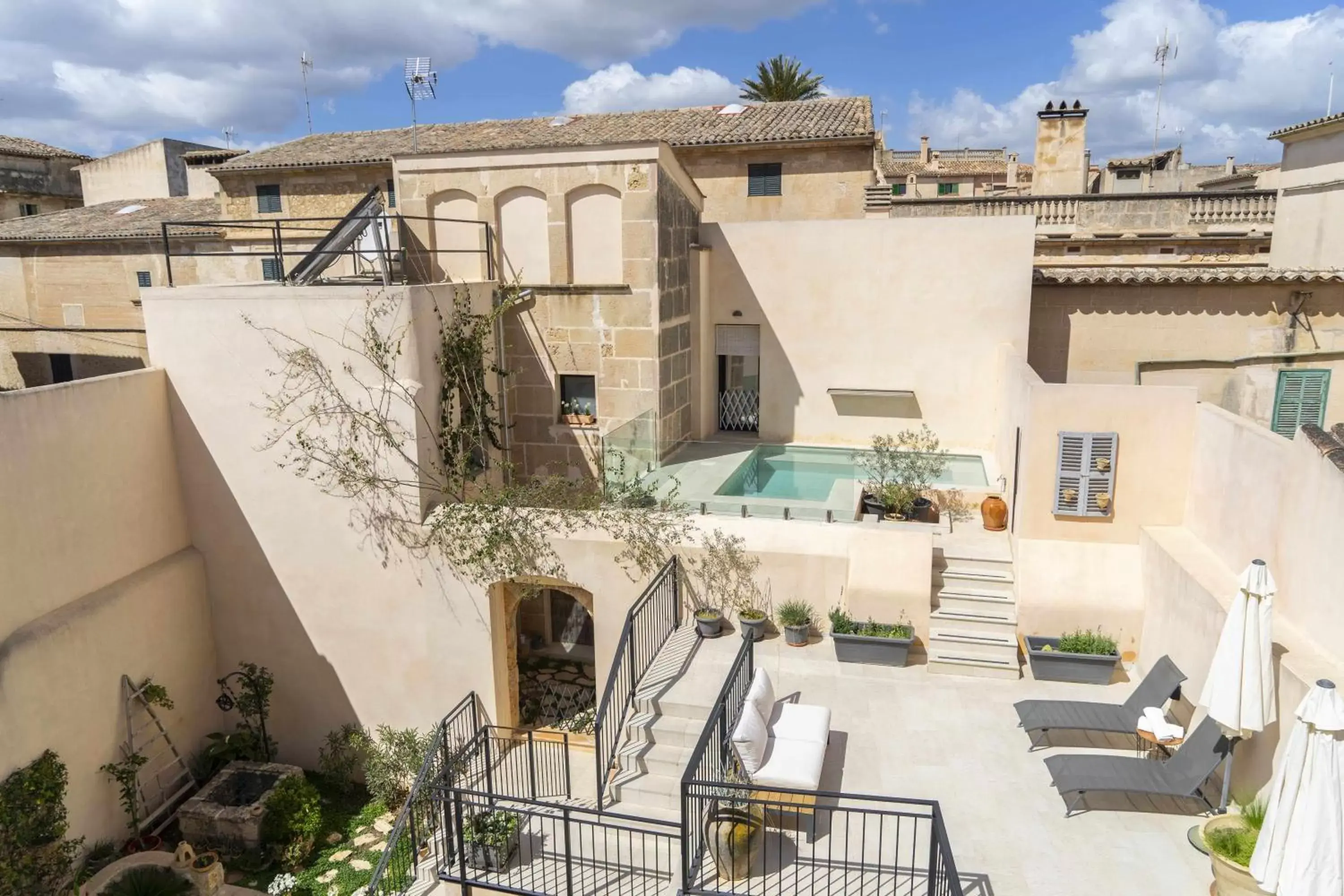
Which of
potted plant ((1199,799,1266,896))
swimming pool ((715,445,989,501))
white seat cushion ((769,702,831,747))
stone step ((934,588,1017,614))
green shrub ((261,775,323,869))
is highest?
swimming pool ((715,445,989,501))

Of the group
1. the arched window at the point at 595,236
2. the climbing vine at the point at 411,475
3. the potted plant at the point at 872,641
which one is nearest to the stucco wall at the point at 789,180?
the arched window at the point at 595,236

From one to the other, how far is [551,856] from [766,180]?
17504mm

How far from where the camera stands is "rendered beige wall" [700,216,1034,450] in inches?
631

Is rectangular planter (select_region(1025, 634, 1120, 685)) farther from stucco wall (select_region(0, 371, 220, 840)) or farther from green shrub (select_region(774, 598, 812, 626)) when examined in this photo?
stucco wall (select_region(0, 371, 220, 840))

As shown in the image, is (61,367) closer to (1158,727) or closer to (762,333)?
(762,333)

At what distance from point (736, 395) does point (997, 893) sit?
12.0 m

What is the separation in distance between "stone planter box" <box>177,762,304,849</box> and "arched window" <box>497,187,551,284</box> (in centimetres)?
881

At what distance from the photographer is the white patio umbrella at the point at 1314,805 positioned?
5.80 metres

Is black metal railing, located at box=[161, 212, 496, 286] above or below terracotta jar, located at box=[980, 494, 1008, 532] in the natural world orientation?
above

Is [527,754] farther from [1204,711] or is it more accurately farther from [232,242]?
[232,242]

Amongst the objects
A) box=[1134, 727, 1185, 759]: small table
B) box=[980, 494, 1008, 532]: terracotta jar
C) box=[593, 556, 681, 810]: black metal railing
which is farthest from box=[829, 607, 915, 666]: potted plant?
box=[1134, 727, 1185, 759]: small table

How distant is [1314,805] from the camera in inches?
229

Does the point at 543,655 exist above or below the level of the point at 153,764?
below

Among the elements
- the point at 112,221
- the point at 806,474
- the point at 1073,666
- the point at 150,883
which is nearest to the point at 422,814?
the point at 150,883
